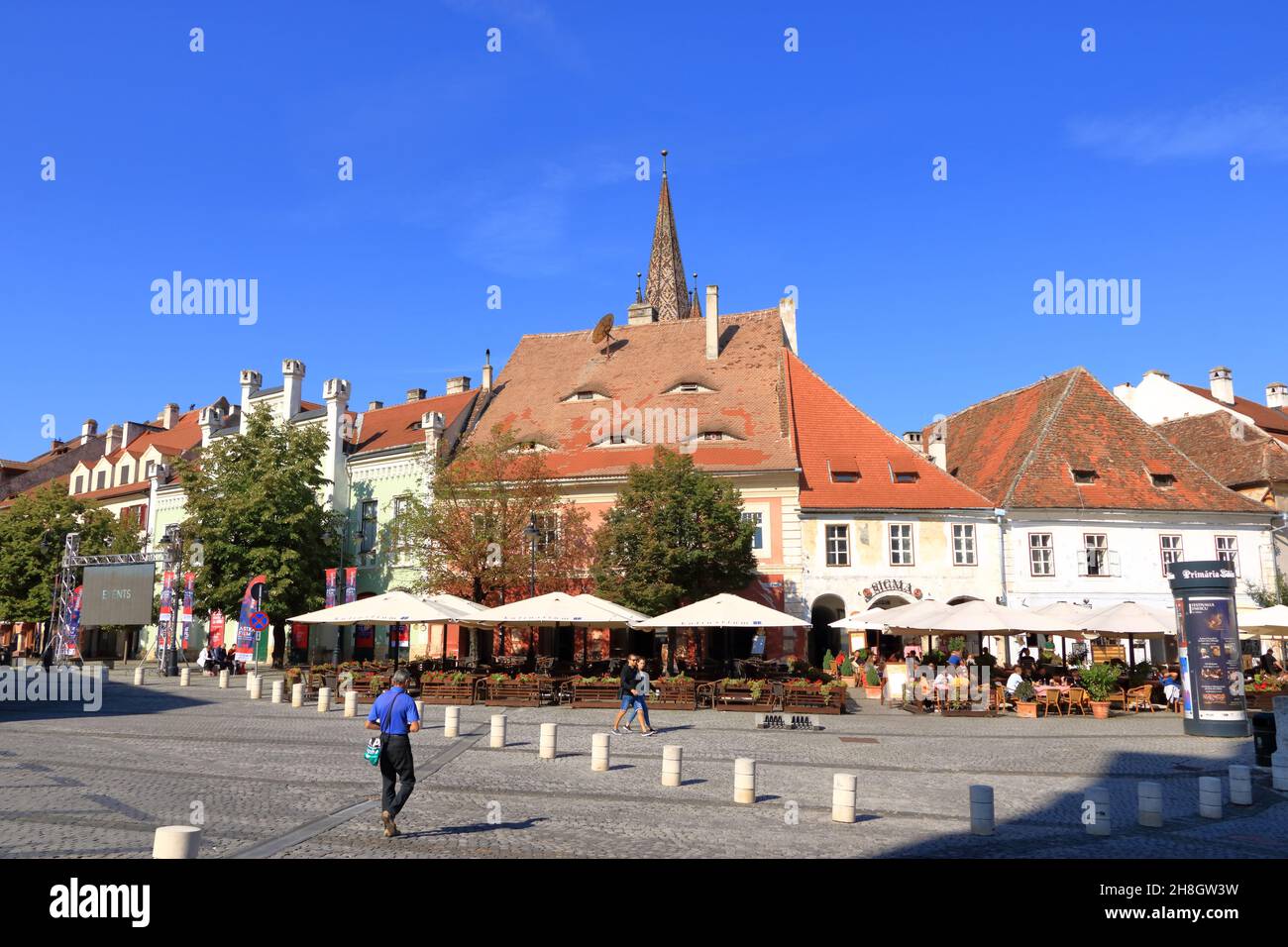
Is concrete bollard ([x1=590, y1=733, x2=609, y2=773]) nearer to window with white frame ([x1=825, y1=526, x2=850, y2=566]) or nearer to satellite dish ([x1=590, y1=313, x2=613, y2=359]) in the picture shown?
window with white frame ([x1=825, y1=526, x2=850, y2=566])

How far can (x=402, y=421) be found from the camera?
149 feet

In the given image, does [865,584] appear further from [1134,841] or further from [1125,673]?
[1134,841]

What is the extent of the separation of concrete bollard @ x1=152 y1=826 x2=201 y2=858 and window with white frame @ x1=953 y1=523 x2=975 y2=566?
105ft

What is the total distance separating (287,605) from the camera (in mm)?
39000

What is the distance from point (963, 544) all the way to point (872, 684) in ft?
28.8

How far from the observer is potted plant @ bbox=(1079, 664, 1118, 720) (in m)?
23.2

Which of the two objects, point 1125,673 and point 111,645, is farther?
point 111,645

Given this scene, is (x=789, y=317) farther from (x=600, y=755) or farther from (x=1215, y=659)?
(x=600, y=755)

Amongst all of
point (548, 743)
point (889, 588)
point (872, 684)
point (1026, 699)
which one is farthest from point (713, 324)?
point (548, 743)

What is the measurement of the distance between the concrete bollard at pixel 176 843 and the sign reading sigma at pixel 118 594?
33884 mm

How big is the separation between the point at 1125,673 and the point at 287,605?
29.9 metres
